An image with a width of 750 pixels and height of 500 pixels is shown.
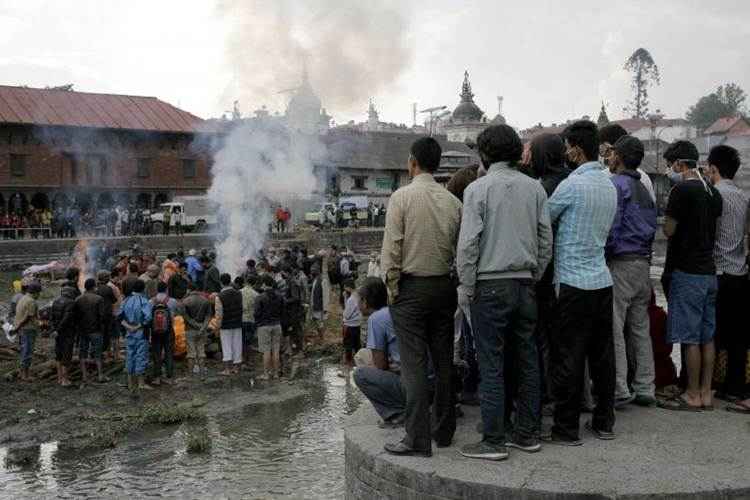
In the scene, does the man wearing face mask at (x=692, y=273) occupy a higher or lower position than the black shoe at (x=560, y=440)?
higher

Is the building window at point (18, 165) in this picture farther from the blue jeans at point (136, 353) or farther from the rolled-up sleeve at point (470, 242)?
the rolled-up sleeve at point (470, 242)

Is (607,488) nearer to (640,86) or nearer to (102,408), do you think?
(102,408)

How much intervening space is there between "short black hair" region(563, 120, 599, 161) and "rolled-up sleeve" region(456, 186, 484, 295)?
1.10m

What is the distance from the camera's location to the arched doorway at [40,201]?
42688 mm

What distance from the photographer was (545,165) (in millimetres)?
5902

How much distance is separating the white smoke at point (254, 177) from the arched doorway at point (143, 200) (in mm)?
14681

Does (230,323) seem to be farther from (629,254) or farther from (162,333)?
(629,254)

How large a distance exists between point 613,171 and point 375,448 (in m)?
2.94

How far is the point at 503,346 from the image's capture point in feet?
16.5

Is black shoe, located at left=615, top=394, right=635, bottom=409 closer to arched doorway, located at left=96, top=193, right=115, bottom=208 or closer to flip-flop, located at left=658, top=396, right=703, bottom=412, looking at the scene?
flip-flop, located at left=658, top=396, right=703, bottom=412

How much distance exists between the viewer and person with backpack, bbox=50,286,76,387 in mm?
11977

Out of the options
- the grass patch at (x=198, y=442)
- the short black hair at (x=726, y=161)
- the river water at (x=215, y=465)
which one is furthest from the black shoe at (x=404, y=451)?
the grass patch at (x=198, y=442)

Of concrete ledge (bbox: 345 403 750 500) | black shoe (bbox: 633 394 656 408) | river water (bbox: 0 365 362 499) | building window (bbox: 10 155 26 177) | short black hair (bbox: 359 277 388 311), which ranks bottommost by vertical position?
river water (bbox: 0 365 362 499)

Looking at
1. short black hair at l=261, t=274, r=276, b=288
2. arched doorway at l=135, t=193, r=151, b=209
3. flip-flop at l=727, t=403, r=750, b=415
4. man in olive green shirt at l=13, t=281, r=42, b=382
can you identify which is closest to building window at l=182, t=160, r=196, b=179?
arched doorway at l=135, t=193, r=151, b=209
